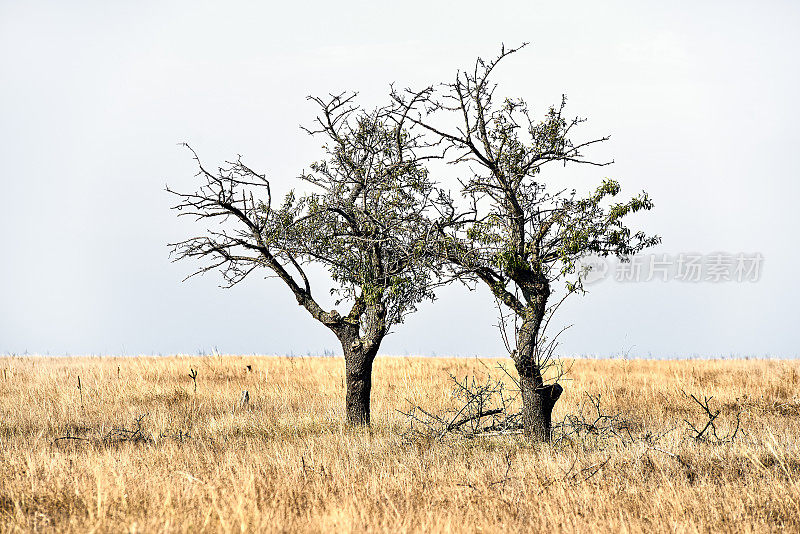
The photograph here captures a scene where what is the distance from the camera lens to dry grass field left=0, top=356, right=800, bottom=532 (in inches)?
262

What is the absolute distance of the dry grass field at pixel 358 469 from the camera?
21.8ft

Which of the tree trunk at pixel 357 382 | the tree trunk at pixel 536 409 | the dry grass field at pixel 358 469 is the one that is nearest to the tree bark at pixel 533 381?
the tree trunk at pixel 536 409

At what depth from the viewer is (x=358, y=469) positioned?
8.77m

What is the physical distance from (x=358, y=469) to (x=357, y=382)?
173 inches

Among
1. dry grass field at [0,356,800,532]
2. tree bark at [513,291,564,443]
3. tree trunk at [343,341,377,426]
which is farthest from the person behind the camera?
tree trunk at [343,341,377,426]

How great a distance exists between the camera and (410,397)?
665 inches

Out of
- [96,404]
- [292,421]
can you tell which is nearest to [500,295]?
[292,421]

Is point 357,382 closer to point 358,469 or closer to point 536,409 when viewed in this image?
point 536,409

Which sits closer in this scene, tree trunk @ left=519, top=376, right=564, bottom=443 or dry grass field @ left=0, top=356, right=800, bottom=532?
dry grass field @ left=0, top=356, right=800, bottom=532

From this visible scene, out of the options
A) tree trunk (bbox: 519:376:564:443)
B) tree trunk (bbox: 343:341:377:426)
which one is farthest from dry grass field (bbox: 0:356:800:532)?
tree trunk (bbox: 343:341:377:426)

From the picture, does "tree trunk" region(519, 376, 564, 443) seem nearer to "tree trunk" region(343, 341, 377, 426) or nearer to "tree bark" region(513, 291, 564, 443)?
"tree bark" region(513, 291, 564, 443)

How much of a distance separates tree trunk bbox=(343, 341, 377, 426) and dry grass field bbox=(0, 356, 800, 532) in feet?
1.55

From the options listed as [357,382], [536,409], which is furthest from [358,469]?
[357,382]

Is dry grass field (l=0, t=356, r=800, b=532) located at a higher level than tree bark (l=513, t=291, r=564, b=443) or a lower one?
lower
